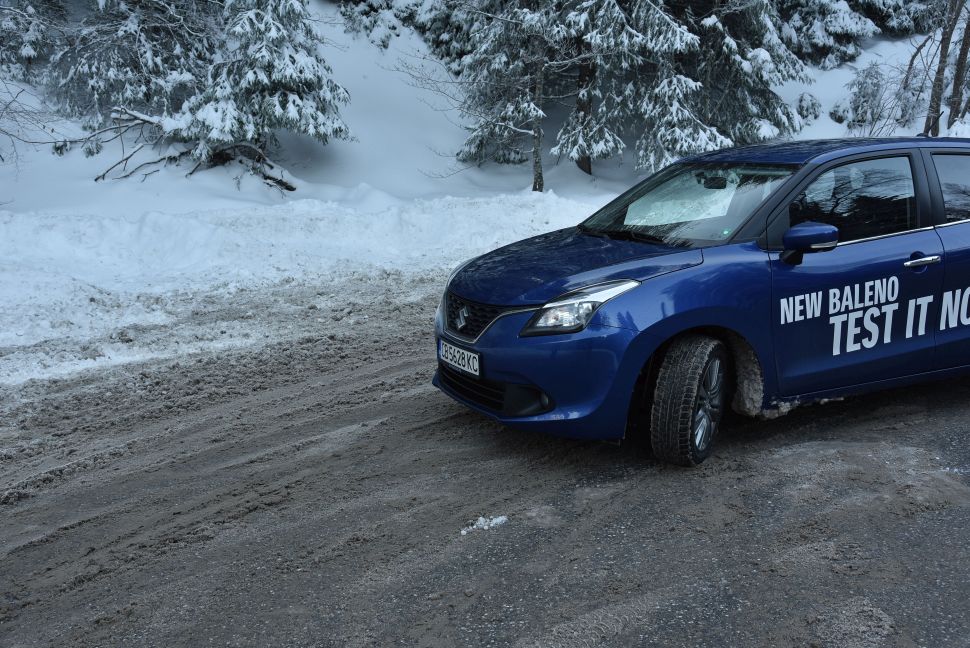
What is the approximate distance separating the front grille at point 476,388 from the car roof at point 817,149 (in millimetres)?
2090

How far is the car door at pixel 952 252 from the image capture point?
457cm

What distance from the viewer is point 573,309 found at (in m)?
3.89

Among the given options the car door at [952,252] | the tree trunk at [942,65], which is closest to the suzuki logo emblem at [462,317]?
the car door at [952,252]

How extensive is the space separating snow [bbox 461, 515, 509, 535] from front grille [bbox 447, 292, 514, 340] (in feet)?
3.23

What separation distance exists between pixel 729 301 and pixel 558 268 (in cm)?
87

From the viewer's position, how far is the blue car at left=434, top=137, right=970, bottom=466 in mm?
3900

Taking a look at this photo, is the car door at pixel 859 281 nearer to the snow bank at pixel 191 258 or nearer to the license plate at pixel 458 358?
the license plate at pixel 458 358

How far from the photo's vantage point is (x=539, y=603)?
9.90 feet

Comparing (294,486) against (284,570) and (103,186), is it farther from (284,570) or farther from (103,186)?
(103,186)

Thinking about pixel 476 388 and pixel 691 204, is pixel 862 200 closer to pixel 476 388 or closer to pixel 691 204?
pixel 691 204

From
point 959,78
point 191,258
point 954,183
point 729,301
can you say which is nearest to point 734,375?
point 729,301

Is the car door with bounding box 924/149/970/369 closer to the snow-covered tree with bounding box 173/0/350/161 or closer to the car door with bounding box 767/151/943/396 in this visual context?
the car door with bounding box 767/151/943/396

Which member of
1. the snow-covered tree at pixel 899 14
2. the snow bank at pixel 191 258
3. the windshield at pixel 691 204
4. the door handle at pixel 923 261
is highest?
the snow-covered tree at pixel 899 14

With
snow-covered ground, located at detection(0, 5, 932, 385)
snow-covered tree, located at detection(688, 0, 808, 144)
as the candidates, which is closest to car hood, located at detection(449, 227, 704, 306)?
snow-covered ground, located at detection(0, 5, 932, 385)
